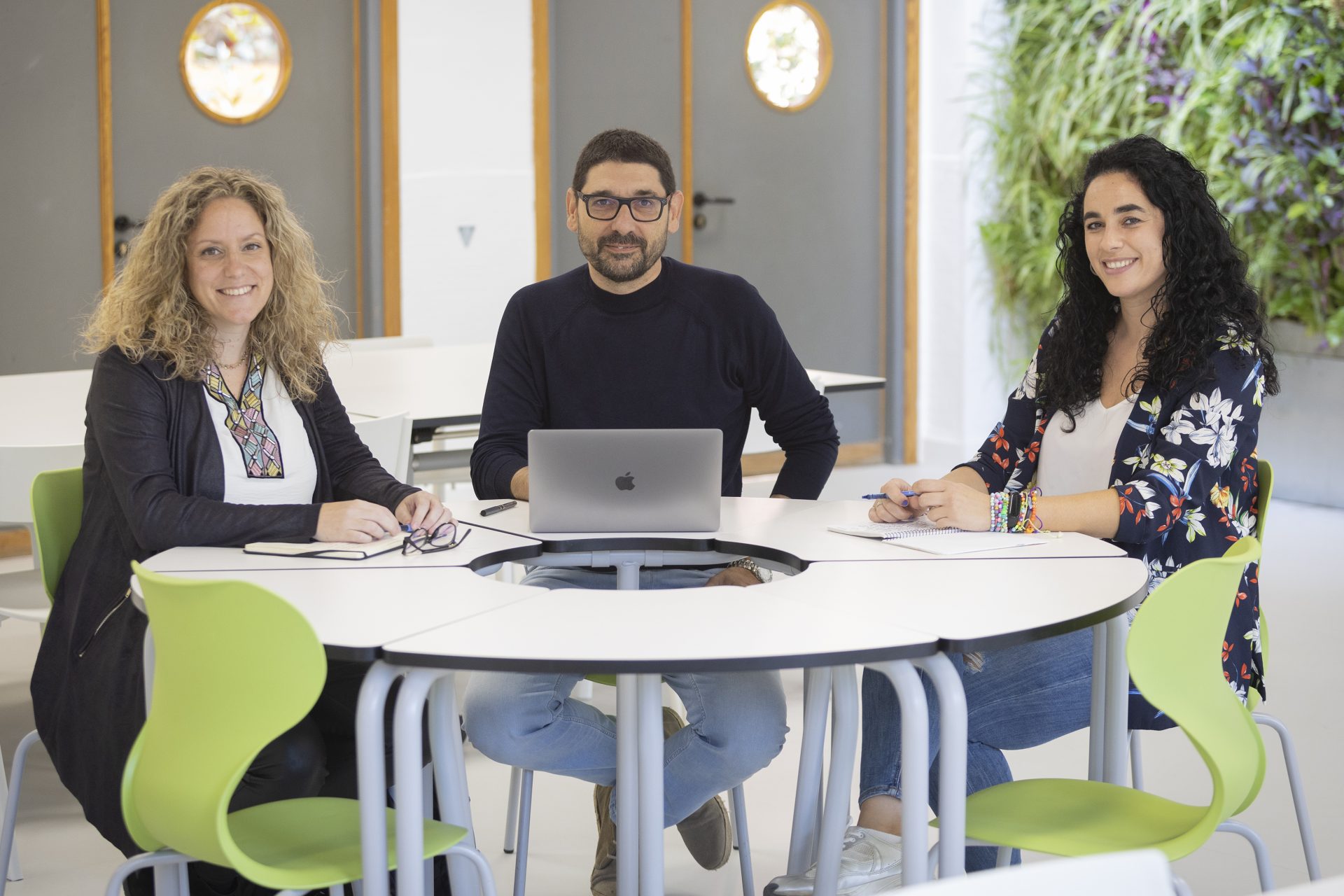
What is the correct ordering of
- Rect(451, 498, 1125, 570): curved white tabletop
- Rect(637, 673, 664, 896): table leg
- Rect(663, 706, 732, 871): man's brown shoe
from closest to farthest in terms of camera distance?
Rect(637, 673, 664, 896): table leg, Rect(451, 498, 1125, 570): curved white tabletop, Rect(663, 706, 732, 871): man's brown shoe

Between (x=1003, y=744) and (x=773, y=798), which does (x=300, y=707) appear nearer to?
(x=1003, y=744)

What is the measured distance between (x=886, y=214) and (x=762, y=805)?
459 cm

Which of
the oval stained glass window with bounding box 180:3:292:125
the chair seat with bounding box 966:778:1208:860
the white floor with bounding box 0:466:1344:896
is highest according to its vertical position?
the oval stained glass window with bounding box 180:3:292:125

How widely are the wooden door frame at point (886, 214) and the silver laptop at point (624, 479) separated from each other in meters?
4.05

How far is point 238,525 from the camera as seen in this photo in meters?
2.17

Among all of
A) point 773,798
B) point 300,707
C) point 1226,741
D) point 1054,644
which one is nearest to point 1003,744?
point 1054,644

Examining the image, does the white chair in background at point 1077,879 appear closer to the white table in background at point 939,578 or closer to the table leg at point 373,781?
the white table in background at point 939,578

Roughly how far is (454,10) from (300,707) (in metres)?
4.77

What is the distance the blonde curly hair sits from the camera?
2.29 m

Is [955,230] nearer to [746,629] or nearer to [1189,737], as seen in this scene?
[1189,737]

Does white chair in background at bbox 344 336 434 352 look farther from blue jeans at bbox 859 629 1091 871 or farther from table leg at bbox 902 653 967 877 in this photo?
table leg at bbox 902 653 967 877

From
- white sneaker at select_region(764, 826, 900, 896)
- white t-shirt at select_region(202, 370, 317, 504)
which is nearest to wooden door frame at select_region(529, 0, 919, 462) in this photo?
white t-shirt at select_region(202, 370, 317, 504)

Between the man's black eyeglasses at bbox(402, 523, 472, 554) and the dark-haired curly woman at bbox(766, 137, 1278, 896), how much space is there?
0.67m

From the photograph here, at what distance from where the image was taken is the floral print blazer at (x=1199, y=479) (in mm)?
2201
